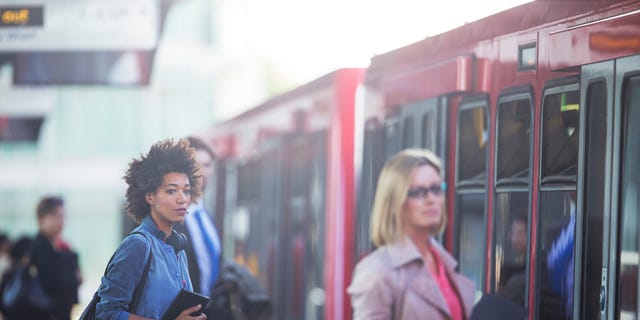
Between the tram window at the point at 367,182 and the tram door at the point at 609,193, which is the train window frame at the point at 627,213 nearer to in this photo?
the tram door at the point at 609,193

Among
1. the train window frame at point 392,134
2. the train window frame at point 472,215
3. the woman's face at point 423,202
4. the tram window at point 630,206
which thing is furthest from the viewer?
the train window frame at point 392,134

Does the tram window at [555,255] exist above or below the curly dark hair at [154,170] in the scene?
below

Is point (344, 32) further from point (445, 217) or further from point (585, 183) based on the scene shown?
point (585, 183)

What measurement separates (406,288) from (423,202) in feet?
1.45

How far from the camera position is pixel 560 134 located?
18.7ft

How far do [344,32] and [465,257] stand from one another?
11.9 feet

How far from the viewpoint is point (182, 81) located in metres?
25.0

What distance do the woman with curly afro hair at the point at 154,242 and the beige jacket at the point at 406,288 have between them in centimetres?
128

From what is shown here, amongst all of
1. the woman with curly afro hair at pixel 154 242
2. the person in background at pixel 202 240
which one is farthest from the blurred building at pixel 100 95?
the person in background at pixel 202 240

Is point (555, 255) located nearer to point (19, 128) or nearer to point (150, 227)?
point (150, 227)

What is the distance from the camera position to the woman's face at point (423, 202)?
22.8 feet

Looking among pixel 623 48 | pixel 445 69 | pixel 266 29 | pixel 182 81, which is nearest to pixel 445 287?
pixel 445 69

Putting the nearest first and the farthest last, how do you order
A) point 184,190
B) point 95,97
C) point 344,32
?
point 184,190, point 344,32, point 95,97

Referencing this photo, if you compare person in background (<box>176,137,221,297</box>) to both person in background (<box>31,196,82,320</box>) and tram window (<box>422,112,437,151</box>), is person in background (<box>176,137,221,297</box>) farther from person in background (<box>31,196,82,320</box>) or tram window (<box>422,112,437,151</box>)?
person in background (<box>31,196,82,320</box>)
